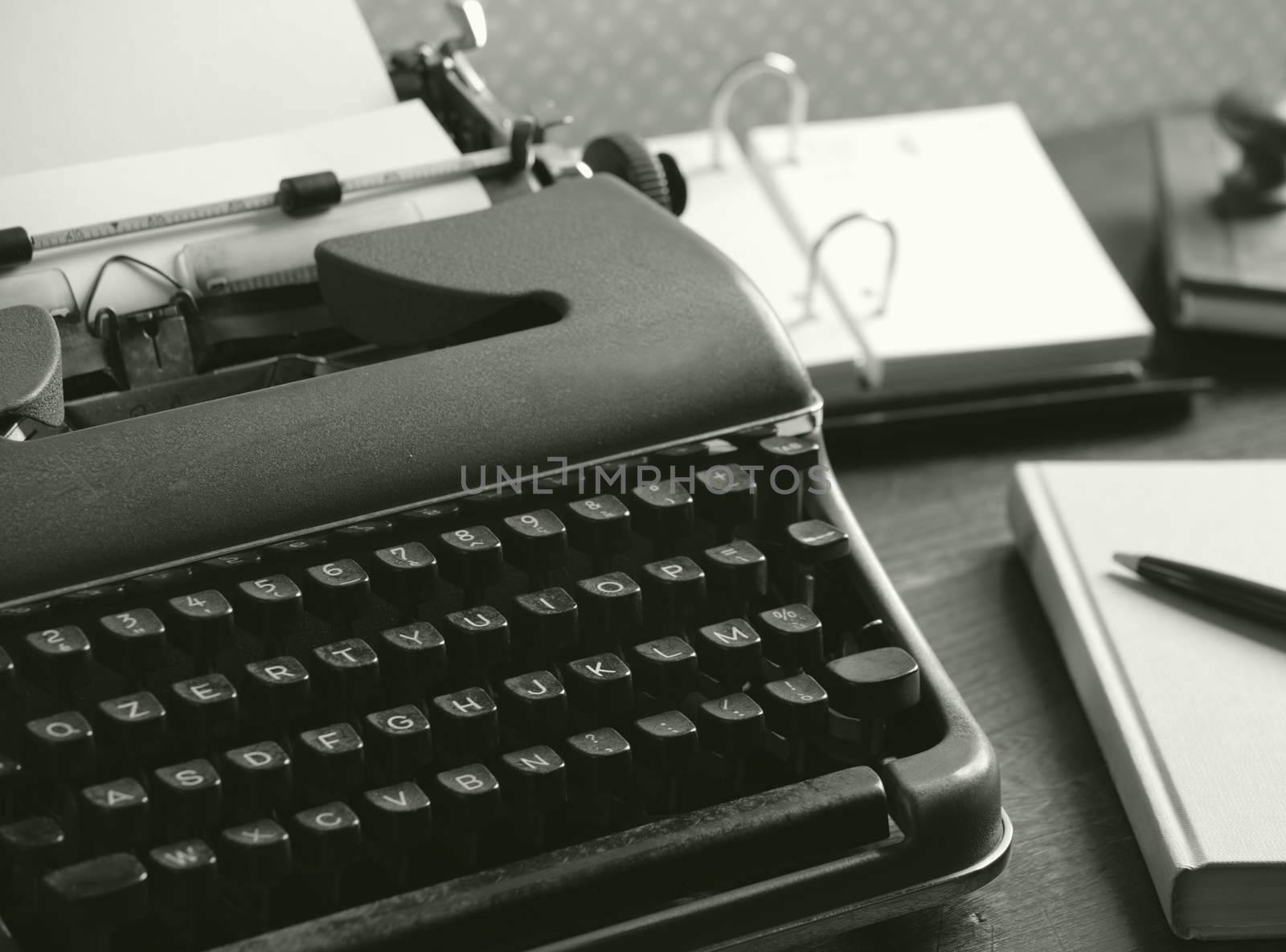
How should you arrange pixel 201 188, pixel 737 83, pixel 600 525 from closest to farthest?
pixel 600 525 < pixel 201 188 < pixel 737 83

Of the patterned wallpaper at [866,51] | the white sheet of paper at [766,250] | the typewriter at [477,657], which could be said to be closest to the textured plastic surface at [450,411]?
the typewriter at [477,657]

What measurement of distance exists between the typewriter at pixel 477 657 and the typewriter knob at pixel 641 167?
157 mm

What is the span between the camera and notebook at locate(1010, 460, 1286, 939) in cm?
77

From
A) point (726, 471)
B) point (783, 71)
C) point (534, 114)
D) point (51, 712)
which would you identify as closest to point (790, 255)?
point (783, 71)

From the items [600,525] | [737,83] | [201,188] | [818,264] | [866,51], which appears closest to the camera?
[600,525]

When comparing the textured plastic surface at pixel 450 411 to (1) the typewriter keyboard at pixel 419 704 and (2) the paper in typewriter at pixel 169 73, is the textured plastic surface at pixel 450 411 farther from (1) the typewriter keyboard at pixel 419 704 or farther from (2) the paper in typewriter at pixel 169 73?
(2) the paper in typewriter at pixel 169 73

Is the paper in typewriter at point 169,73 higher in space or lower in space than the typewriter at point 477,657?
higher

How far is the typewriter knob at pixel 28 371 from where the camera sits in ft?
2.51

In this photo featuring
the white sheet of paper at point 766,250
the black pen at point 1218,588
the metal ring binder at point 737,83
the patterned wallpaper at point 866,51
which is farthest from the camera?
the patterned wallpaper at point 866,51

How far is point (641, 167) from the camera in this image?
1021mm

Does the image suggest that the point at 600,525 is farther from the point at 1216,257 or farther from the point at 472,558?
the point at 1216,257

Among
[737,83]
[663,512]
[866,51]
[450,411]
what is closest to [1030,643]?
[663,512]

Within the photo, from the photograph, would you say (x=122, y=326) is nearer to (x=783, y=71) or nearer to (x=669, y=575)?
(x=669, y=575)

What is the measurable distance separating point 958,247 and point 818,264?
15 cm
